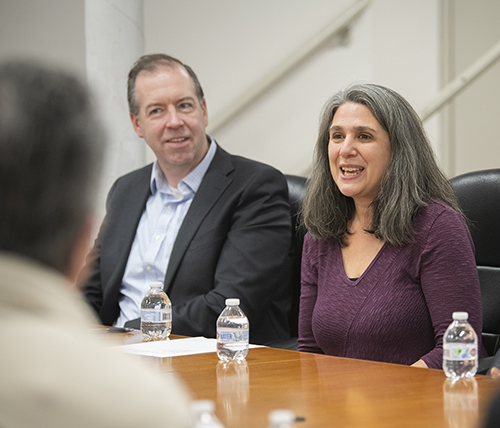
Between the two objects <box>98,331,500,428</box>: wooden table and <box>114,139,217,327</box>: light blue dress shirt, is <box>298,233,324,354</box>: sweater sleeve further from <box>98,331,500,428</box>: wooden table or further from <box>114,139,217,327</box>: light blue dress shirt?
<box>114,139,217,327</box>: light blue dress shirt

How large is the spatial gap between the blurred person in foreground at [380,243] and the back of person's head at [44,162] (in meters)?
1.36

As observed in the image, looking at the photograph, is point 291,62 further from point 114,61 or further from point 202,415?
point 202,415

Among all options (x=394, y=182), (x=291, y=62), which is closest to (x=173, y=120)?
(x=394, y=182)

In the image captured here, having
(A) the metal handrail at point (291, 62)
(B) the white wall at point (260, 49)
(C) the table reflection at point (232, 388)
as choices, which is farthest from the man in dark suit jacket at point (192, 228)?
(B) the white wall at point (260, 49)

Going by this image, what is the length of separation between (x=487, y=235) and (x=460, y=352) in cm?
95

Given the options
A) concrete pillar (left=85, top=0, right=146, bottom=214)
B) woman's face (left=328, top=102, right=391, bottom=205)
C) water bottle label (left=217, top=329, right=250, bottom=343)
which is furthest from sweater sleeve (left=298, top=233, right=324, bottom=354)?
concrete pillar (left=85, top=0, right=146, bottom=214)

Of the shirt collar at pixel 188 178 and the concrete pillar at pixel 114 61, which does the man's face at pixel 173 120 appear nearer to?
the shirt collar at pixel 188 178

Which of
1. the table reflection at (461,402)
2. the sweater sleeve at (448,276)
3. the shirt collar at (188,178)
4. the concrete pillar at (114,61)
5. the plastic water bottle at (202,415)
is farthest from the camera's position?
the concrete pillar at (114,61)

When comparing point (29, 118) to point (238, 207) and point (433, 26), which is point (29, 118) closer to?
point (238, 207)

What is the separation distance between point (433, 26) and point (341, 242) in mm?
2734

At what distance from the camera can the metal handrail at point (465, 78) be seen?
158 inches

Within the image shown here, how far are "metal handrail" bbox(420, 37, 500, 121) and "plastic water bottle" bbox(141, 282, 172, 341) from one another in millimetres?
2515

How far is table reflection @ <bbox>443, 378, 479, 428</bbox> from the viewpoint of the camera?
109 centimetres

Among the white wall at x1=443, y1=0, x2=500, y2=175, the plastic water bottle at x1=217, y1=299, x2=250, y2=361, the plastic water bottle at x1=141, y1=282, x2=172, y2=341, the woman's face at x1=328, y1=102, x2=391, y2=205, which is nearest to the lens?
the plastic water bottle at x1=217, y1=299, x2=250, y2=361
